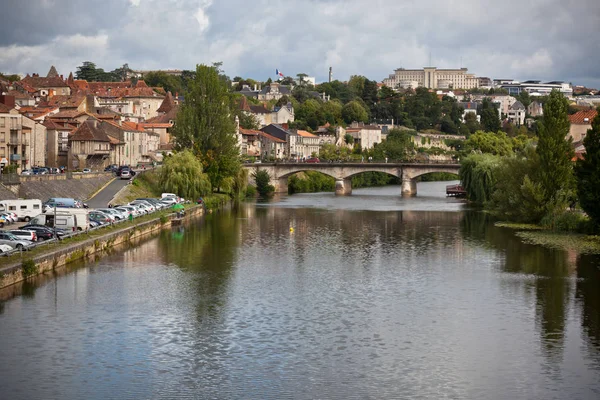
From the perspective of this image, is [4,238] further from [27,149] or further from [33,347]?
[27,149]

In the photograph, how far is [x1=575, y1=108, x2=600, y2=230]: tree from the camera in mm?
50312

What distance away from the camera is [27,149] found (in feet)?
236

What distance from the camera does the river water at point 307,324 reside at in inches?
948

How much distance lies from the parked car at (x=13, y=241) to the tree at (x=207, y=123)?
131ft

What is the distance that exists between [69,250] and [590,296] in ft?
73.8

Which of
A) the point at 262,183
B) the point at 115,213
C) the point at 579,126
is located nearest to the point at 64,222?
the point at 115,213

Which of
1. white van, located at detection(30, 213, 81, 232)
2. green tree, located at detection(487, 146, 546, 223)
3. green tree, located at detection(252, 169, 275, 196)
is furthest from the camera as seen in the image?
green tree, located at detection(252, 169, 275, 196)

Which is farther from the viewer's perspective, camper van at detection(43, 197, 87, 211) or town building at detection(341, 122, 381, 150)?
town building at detection(341, 122, 381, 150)

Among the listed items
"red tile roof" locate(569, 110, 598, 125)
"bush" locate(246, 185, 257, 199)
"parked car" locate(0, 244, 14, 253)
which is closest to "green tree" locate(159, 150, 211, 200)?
"bush" locate(246, 185, 257, 199)

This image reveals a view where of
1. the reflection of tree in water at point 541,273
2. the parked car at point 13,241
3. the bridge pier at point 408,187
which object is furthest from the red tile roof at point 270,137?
the parked car at point 13,241

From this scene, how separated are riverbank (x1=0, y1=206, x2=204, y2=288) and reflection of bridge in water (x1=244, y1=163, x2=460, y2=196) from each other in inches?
1921

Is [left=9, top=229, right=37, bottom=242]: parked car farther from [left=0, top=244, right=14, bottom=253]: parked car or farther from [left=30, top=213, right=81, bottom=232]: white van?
[left=30, top=213, right=81, bottom=232]: white van

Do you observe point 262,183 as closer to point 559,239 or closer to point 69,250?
point 559,239

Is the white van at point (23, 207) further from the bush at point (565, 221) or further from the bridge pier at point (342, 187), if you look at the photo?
the bridge pier at point (342, 187)
